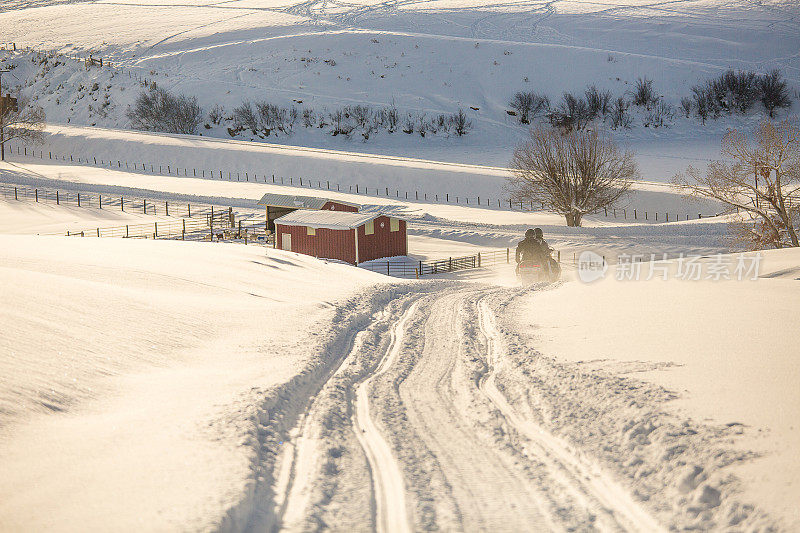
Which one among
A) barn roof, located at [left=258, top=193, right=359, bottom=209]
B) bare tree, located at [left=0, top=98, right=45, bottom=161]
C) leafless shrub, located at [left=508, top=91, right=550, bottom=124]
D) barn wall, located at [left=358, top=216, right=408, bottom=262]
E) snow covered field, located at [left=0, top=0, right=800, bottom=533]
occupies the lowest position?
snow covered field, located at [left=0, top=0, right=800, bottom=533]

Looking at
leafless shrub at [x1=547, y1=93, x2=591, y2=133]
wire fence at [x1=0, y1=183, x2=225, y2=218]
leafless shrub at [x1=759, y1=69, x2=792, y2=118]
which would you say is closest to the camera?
wire fence at [x1=0, y1=183, x2=225, y2=218]

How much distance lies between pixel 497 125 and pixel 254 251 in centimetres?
6633

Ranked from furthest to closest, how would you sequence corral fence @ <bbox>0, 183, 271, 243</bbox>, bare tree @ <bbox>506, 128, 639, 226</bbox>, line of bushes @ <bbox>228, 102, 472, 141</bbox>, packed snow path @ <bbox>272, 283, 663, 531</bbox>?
line of bushes @ <bbox>228, 102, 472, 141</bbox> < bare tree @ <bbox>506, 128, 639, 226</bbox> < corral fence @ <bbox>0, 183, 271, 243</bbox> < packed snow path @ <bbox>272, 283, 663, 531</bbox>

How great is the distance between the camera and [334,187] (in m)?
60.8

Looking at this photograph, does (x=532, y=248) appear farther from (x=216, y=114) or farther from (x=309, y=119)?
(x=216, y=114)

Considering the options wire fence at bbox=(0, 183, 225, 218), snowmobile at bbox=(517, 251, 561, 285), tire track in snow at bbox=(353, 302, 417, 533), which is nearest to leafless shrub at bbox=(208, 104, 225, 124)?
wire fence at bbox=(0, 183, 225, 218)

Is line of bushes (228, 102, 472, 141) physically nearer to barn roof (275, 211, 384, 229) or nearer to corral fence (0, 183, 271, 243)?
corral fence (0, 183, 271, 243)

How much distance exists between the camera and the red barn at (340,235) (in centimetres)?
3366

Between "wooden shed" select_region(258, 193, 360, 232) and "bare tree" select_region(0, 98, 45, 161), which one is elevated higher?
"bare tree" select_region(0, 98, 45, 161)

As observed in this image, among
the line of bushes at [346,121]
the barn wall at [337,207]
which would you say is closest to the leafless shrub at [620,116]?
the line of bushes at [346,121]

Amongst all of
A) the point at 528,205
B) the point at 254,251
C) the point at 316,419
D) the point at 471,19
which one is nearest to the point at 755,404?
the point at 316,419

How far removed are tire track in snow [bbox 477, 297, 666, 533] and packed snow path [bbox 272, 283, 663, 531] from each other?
1cm

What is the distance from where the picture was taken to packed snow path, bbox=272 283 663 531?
6195 millimetres

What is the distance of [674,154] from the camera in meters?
74.2
